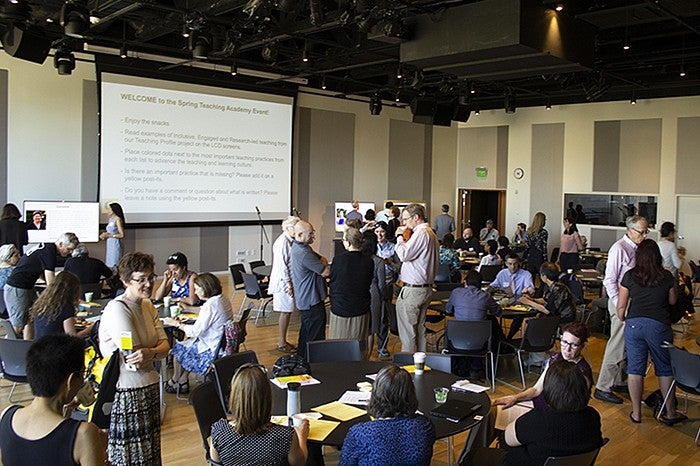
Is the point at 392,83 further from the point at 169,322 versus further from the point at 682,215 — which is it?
the point at 169,322

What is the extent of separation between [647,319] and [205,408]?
12.8ft

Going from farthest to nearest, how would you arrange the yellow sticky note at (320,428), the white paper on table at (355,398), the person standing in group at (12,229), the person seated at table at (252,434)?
the person standing in group at (12,229) < the white paper on table at (355,398) < the yellow sticky note at (320,428) < the person seated at table at (252,434)

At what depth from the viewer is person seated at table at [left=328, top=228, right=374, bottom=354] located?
5996mm

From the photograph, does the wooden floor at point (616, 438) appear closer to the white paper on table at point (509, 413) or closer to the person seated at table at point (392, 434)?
the white paper on table at point (509, 413)

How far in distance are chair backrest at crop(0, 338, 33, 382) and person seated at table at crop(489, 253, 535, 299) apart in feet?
18.0

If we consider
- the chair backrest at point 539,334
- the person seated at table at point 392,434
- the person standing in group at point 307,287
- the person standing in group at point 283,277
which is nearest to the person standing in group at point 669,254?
the chair backrest at point 539,334

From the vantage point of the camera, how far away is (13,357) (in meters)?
4.90

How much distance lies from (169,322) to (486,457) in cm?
331

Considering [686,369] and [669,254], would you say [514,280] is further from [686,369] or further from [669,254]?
Result: [686,369]

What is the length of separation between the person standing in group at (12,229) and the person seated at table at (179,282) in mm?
3576

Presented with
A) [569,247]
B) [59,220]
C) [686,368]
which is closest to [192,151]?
[59,220]

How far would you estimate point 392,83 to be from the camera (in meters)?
14.1

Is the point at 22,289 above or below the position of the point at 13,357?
above

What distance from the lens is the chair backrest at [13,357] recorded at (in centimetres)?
487
